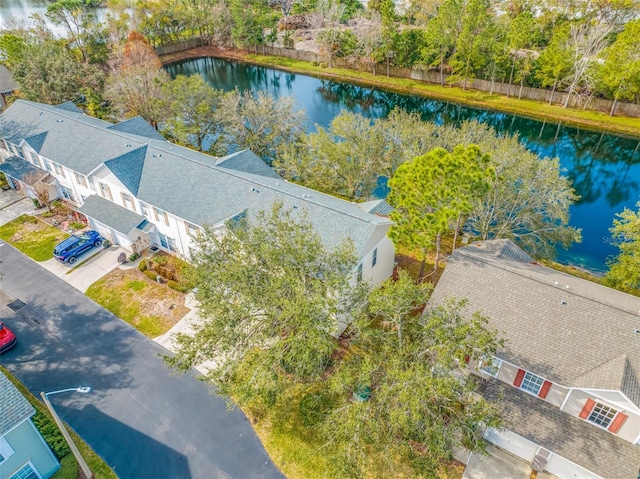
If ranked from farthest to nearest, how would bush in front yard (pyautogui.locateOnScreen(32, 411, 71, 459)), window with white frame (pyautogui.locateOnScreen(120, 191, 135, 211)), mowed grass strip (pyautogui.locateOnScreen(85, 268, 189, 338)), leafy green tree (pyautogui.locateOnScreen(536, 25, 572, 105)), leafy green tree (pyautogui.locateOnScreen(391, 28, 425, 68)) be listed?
1. leafy green tree (pyautogui.locateOnScreen(391, 28, 425, 68))
2. leafy green tree (pyautogui.locateOnScreen(536, 25, 572, 105))
3. window with white frame (pyautogui.locateOnScreen(120, 191, 135, 211))
4. mowed grass strip (pyautogui.locateOnScreen(85, 268, 189, 338))
5. bush in front yard (pyautogui.locateOnScreen(32, 411, 71, 459))

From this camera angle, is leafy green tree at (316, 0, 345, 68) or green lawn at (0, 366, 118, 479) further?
leafy green tree at (316, 0, 345, 68)

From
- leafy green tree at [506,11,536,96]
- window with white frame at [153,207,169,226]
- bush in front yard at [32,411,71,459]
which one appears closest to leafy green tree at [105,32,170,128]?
window with white frame at [153,207,169,226]

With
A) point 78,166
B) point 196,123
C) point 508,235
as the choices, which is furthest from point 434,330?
point 196,123

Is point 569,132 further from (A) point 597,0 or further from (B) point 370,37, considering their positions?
(B) point 370,37

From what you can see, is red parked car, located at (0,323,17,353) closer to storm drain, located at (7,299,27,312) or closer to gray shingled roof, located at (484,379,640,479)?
storm drain, located at (7,299,27,312)

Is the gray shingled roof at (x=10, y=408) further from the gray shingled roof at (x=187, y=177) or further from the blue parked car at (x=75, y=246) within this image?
the blue parked car at (x=75, y=246)

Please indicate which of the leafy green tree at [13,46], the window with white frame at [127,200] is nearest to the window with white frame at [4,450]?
the window with white frame at [127,200]

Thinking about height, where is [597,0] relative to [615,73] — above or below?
above
